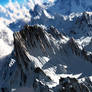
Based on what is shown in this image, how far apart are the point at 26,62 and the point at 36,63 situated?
499cm

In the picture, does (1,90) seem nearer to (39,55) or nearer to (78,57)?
(39,55)

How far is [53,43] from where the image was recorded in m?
120

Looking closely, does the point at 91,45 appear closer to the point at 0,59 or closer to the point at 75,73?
the point at 0,59

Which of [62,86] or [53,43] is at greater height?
[53,43]

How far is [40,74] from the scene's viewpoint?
95562mm

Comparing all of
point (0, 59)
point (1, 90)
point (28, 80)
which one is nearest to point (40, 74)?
point (28, 80)

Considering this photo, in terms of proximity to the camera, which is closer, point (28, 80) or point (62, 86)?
point (62, 86)

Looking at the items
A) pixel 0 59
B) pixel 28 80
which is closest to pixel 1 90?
pixel 28 80

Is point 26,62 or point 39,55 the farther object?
point 39,55

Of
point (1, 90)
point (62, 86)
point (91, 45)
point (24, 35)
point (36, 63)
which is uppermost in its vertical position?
point (91, 45)

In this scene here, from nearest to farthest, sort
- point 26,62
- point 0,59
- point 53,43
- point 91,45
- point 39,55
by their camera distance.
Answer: point 26,62 < point 39,55 < point 53,43 < point 0,59 < point 91,45

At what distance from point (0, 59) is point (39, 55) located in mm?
63692

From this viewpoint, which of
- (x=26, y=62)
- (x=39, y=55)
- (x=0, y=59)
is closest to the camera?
(x=26, y=62)

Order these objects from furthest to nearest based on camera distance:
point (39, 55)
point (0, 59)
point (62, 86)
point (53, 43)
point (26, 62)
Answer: point (0, 59), point (53, 43), point (39, 55), point (26, 62), point (62, 86)
